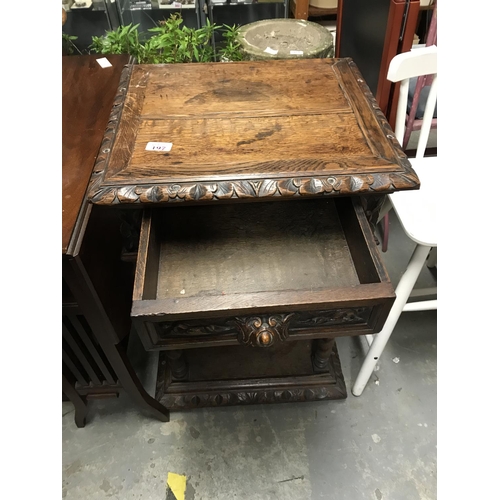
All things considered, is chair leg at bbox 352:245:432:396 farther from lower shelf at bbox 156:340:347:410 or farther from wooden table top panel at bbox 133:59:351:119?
wooden table top panel at bbox 133:59:351:119

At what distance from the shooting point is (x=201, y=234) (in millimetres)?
857

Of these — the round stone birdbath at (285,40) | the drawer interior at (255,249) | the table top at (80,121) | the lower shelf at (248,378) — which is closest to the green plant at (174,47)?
the round stone birdbath at (285,40)

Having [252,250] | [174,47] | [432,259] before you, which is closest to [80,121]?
[252,250]

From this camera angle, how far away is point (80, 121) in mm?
898

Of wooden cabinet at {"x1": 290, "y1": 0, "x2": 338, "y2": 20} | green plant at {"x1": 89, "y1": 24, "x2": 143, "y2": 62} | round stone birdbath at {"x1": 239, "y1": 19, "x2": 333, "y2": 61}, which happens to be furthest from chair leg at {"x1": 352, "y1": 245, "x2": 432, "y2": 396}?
wooden cabinet at {"x1": 290, "y1": 0, "x2": 338, "y2": 20}

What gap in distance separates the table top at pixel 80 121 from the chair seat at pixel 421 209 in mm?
681

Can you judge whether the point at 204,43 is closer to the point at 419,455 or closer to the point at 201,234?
the point at 201,234

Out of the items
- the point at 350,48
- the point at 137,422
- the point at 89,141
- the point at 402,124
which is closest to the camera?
the point at 89,141

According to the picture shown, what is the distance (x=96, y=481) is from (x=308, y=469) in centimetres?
55

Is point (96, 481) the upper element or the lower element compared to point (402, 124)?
lower

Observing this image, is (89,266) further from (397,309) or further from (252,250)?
(397,309)

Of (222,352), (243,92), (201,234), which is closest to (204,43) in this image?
(243,92)

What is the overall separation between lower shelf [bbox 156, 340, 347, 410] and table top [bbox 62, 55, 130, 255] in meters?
0.53

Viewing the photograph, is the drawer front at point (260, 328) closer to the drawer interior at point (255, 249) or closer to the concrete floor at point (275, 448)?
the drawer interior at point (255, 249)
